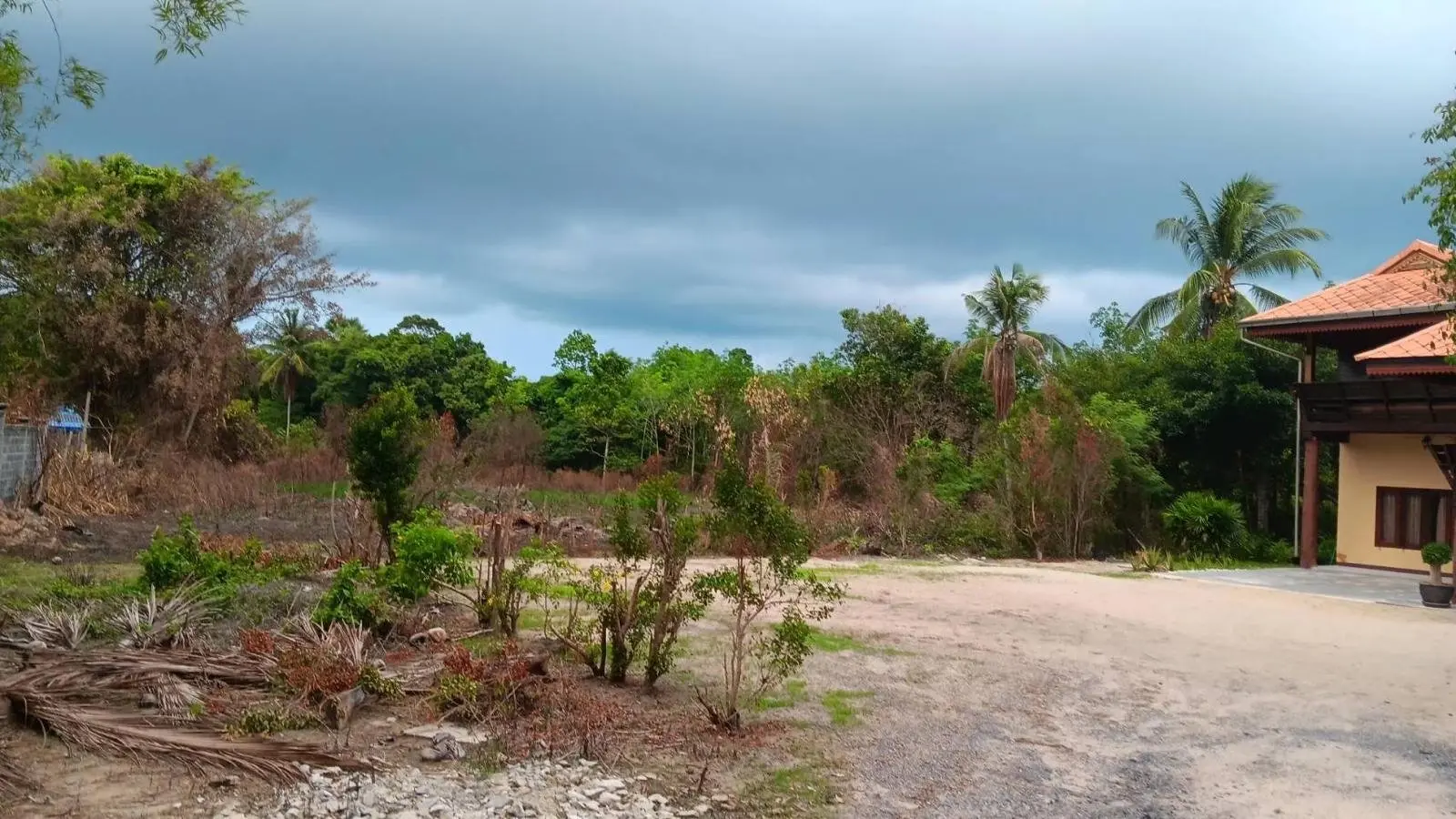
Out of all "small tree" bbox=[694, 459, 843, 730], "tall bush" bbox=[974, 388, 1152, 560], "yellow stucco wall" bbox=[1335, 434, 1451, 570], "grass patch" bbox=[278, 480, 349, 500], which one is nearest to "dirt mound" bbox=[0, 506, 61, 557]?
"grass patch" bbox=[278, 480, 349, 500]

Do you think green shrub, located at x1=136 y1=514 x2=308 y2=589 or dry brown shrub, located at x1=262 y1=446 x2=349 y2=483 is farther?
dry brown shrub, located at x1=262 y1=446 x2=349 y2=483

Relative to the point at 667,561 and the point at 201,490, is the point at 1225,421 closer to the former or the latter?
the point at 667,561

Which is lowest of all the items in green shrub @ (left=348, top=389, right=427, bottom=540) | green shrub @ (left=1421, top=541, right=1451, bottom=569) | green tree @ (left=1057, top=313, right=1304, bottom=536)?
green shrub @ (left=1421, top=541, right=1451, bottom=569)

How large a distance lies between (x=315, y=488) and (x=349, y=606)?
16618 millimetres

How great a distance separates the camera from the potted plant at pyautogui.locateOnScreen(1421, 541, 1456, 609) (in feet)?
49.0

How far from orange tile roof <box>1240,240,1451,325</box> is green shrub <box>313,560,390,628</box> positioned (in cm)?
1870

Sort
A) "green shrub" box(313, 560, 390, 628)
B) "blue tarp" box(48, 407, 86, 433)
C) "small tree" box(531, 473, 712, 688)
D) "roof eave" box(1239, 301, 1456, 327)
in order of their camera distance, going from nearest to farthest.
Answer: "small tree" box(531, 473, 712, 688) → "green shrub" box(313, 560, 390, 628) → "roof eave" box(1239, 301, 1456, 327) → "blue tarp" box(48, 407, 86, 433)

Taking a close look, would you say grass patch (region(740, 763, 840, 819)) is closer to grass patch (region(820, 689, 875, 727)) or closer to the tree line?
grass patch (region(820, 689, 875, 727))

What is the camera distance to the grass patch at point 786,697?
7406 mm

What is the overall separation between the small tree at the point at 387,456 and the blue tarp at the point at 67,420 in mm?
12065

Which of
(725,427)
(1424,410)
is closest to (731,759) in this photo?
(1424,410)

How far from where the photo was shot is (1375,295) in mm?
21203

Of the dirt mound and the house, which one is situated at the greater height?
the house

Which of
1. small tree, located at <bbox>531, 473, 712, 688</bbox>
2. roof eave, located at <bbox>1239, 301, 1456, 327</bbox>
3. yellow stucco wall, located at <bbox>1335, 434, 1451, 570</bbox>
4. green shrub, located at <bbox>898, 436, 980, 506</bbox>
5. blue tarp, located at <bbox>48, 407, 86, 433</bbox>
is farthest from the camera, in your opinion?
green shrub, located at <bbox>898, 436, 980, 506</bbox>
